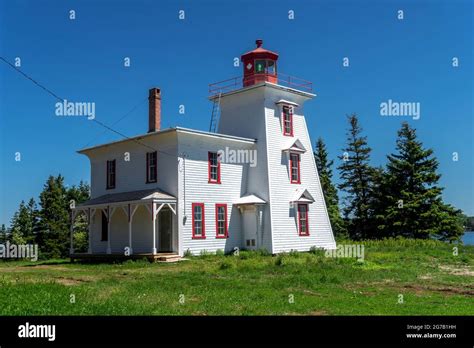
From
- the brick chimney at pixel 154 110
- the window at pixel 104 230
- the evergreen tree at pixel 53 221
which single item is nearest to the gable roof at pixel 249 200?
the brick chimney at pixel 154 110

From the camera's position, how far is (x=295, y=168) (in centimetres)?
3003

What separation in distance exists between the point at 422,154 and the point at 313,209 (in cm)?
1968

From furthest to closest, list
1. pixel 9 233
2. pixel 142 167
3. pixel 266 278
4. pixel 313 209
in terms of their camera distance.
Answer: pixel 9 233 → pixel 313 209 → pixel 142 167 → pixel 266 278

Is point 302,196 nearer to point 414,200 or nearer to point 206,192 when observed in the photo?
point 206,192

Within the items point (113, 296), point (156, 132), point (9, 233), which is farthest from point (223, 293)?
point (9, 233)

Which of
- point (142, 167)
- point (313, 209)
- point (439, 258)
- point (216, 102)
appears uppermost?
point (216, 102)

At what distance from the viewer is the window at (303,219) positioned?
29531mm

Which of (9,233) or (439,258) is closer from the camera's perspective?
(439,258)

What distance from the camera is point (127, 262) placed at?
77.0 feet

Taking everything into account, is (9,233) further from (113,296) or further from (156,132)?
(113,296)

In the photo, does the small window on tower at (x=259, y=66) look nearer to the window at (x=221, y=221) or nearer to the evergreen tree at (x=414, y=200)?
the window at (x=221, y=221)

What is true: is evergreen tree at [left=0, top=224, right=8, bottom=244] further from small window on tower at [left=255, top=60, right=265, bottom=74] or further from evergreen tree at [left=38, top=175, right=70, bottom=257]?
small window on tower at [left=255, top=60, right=265, bottom=74]

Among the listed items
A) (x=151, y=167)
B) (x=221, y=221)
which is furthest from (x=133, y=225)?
(x=221, y=221)

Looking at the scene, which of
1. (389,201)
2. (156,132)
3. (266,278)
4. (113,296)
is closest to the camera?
(113,296)
